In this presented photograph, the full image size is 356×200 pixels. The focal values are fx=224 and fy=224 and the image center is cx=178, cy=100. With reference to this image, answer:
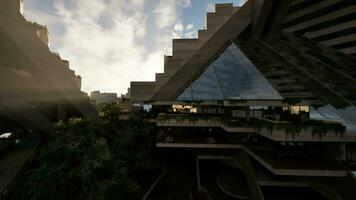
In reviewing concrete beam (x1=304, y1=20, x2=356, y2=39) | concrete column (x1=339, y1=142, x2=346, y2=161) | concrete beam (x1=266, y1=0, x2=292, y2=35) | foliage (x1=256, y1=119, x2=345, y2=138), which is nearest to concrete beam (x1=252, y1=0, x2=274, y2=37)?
concrete beam (x1=266, y1=0, x2=292, y2=35)

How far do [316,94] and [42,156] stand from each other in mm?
23467

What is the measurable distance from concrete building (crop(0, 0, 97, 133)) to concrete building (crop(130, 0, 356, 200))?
8492mm

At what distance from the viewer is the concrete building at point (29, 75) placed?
60.1ft

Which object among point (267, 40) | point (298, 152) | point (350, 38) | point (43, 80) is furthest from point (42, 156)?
point (350, 38)

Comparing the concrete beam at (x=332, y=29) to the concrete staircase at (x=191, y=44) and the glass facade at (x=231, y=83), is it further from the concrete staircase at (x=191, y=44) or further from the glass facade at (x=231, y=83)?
the concrete staircase at (x=191, y=44)

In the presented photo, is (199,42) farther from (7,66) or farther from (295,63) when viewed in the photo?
(7,66)

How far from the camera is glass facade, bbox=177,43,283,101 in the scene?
22.9m

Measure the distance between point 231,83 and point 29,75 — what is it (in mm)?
23198

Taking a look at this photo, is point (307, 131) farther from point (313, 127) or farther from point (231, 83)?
point (231, 83)

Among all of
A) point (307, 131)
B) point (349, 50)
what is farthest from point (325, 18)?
point (307, 131)

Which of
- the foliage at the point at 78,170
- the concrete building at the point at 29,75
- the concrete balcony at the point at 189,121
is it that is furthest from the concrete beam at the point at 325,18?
the concrete building at the point at 29,75

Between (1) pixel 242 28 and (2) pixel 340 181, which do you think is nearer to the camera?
(2) pixel 340 181

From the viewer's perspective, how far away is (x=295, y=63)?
24.0m

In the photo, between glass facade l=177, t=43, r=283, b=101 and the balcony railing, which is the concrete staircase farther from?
the balcony railing
